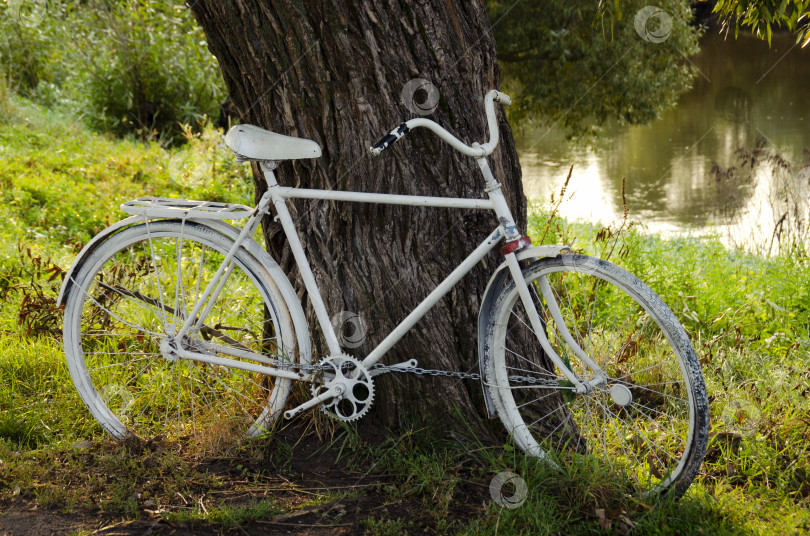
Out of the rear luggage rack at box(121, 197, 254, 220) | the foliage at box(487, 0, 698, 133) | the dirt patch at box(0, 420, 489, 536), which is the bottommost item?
the dirt patch at box(0, 420, 489, 536)

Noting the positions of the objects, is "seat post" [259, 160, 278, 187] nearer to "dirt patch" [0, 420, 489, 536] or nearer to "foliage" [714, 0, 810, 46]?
"dirt patch" [0, 420, 489, 536]

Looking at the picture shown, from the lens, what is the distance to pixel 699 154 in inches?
477

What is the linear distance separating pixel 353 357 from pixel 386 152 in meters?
0.72

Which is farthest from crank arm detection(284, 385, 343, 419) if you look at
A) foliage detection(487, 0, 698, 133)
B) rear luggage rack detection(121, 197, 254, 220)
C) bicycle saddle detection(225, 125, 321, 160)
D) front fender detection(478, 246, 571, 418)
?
foliage detection(487, 0, 698, 133)

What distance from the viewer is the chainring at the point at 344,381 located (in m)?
Result: 2.56

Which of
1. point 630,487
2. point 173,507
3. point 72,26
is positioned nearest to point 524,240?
point 630,487

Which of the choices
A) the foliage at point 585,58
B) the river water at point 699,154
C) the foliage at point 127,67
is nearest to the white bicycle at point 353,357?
the river water at point 699,154

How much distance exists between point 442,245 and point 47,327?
6.87ft

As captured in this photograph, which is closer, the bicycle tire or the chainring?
the chainring

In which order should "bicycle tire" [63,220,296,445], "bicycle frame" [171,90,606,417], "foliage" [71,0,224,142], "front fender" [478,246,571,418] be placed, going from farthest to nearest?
"foliage" [71,0,224,142], "bicycle tire" [63,220,296,445], "front fender" [478,246,571,418], "bicycle frame" [171,90,606,417]

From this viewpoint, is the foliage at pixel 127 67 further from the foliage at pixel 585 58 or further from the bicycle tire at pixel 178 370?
the bicycle tire at pixel 178 370

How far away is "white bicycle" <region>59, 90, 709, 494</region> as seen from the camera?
7.53ft

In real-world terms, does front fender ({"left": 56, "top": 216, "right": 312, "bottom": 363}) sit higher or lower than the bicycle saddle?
lower

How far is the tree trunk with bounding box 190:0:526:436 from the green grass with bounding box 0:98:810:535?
0.95ft
